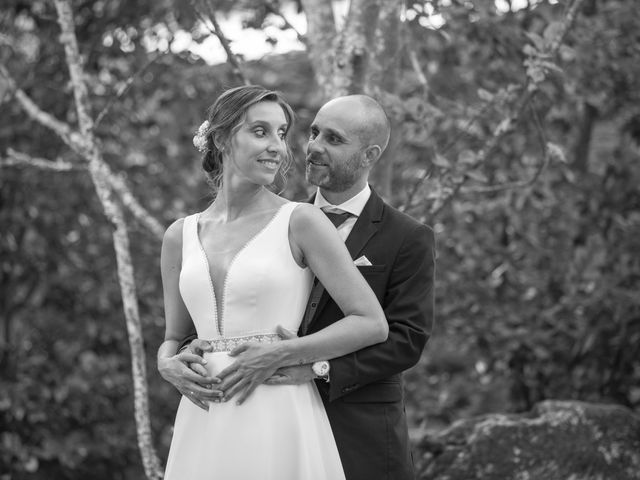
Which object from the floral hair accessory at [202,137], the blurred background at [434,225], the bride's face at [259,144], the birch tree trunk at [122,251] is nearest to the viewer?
the bride's face at [259,144]

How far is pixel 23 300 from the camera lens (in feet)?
22.2

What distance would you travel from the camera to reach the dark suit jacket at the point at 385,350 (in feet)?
9.39

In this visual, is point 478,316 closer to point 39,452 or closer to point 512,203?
point 512,203

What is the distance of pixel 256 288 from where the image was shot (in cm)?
276

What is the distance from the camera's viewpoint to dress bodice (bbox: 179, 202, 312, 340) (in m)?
2.76

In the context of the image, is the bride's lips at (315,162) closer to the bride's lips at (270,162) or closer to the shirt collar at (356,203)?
the shirt collar at (356,203)

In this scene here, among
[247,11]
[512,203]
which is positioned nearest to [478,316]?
[512,203]

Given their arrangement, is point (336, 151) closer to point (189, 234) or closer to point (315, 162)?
point (315, 162)

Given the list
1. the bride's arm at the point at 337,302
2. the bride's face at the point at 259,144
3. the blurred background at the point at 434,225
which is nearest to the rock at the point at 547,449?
the blurred background at the point at 434,225

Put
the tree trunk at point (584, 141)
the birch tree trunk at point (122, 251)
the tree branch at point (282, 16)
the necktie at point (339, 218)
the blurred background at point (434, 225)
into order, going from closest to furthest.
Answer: the necktie at point (339, 218), the birch tree trunk at point (122, 251), the tree branch at point (282, 16), the blurred background at point (434, 225), the tree trunk at point (584, 141)

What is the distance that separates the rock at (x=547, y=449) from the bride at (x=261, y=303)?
5.68ft

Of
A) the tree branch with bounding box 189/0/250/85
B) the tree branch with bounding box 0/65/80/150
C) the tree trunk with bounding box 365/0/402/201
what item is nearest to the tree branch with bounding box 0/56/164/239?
the tree branch with bounding box 0/65/80/150

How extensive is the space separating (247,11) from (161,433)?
3.00 m

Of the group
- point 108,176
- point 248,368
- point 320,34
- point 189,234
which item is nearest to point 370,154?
point 189,234
